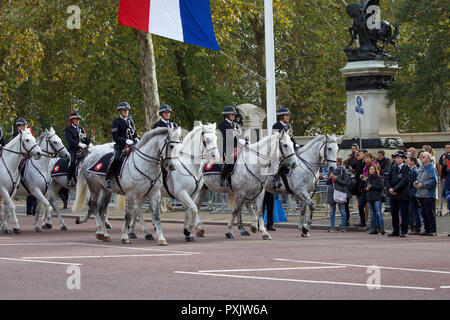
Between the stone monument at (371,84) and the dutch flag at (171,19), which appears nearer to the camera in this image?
the dutch flag at (171,19)

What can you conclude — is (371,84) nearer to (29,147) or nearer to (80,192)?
(80,192)

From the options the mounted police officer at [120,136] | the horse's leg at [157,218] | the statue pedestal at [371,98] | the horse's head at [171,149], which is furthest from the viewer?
the statue pedestal at [371,98]

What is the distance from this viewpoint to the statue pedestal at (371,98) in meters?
29.2

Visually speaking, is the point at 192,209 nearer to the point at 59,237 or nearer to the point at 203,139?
the point at 203,139

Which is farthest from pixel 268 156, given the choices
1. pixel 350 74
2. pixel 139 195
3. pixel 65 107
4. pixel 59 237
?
pixel 65 107

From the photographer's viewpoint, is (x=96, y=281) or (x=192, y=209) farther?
(x=192, y=209)

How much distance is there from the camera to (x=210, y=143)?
18.9 m

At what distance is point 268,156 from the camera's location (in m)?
19.9

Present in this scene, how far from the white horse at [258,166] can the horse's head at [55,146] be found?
14.7ft

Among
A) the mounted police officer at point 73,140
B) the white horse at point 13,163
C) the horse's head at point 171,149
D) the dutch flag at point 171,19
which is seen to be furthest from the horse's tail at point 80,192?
the dutch flag at point 171,19

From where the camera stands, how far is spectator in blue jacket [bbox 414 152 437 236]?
826 inches

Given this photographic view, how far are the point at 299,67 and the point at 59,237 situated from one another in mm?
30243

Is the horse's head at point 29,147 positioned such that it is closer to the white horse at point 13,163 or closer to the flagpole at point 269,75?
the white horse at point 13,163
